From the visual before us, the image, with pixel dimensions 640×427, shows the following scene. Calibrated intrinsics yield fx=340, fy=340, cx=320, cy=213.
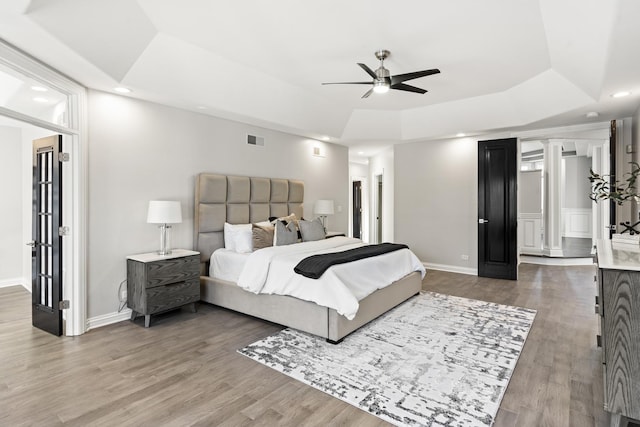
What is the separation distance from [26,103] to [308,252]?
3026mm

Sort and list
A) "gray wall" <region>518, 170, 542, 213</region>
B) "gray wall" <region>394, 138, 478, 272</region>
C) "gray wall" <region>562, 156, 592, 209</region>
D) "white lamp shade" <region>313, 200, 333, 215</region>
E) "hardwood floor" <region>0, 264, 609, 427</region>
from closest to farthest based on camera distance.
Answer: "hardwood floor" <region>0, 264, 609, 427</region> < "white lamp shade" <region>313, 200, 333, 215</region> < "gray wall" <region>394, 138, 478, 272</region> < "gray wall" <region>518, 170, 542, 213</region> < "gray wall" <region>562, 156, 592, 209</region>

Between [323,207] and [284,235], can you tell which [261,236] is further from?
[323,207]

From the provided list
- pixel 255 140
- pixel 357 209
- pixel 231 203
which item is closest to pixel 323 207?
pixel 255 140

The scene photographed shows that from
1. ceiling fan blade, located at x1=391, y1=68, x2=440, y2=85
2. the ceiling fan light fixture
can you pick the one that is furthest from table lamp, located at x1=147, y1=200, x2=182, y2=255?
ceiling fan blade, located at x1=391, y1=68, x2=440, y2=85

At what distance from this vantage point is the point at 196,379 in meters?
2.63

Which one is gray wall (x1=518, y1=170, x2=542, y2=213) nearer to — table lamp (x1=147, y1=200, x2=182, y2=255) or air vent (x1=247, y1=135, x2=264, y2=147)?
air vent (x1=247, y1=135, x2=264, y2=147)

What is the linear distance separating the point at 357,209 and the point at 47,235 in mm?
7866

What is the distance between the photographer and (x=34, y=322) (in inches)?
147

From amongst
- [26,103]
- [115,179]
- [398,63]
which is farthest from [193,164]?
[398,63]

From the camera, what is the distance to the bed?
3.38m

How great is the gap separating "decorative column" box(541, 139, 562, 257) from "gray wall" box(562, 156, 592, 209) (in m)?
3.56

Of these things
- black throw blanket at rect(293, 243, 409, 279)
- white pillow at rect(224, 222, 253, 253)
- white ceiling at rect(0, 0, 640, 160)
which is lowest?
black throw blanket at rect(293, 243, 409, 279)

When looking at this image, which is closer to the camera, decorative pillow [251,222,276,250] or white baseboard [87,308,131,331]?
white baseboard [87,308,131,331]

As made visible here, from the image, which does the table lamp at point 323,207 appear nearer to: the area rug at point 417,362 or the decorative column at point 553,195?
the area rug at point 417,362
